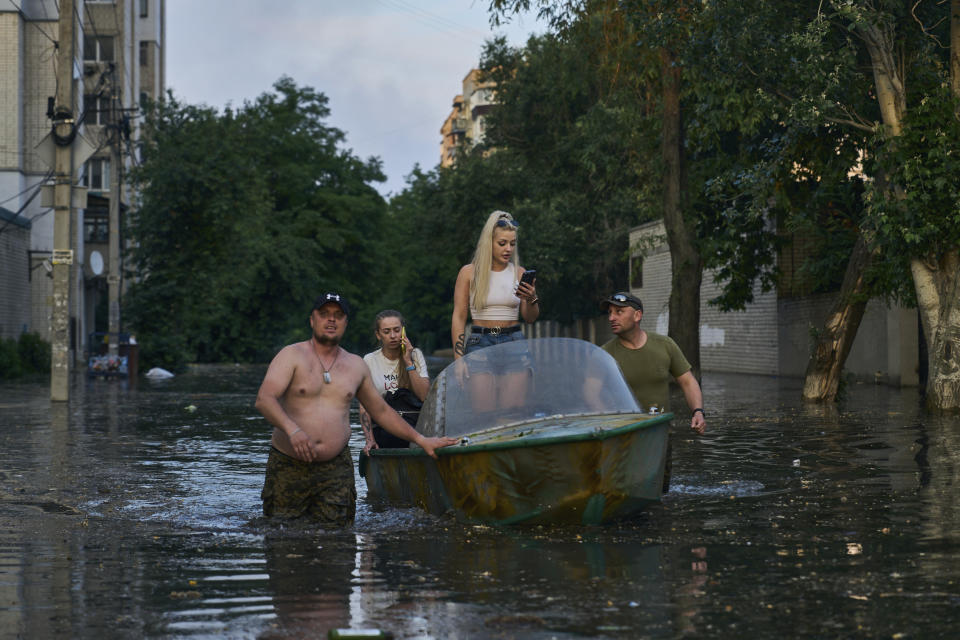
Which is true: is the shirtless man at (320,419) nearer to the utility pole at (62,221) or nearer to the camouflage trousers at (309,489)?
the camouflage trousers at (309,489)

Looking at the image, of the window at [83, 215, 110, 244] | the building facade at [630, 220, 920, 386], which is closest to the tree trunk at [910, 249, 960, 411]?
the building facade at [630, 220, 920, 386]

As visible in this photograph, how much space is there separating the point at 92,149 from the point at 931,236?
46.2ft

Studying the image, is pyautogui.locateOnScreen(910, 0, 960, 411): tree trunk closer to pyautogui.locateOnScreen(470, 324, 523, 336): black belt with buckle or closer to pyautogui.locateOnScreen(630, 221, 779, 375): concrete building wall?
pyautogui.locateOnScreen(630, 221, 779, 375): concrete building wall

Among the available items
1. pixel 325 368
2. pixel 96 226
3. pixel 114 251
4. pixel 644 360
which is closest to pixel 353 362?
pixel 325 368

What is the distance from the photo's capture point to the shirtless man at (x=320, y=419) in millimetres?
8773

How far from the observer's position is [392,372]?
439 inches

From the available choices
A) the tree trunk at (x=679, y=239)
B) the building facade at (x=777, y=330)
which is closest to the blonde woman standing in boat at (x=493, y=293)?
the building facade at (x=777, y=330)

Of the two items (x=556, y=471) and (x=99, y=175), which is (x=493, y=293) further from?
(x=99, y=175)

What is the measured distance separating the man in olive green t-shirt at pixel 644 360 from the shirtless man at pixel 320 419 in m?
1.97

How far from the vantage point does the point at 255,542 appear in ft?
28.1

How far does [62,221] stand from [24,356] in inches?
672

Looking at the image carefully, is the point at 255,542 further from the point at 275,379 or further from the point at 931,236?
the point at 931,236

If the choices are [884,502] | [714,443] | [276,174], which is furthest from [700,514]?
[276,174]

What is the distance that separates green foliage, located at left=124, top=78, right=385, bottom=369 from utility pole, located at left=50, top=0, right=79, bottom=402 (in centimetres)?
1860
